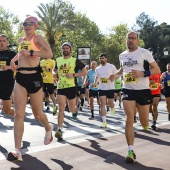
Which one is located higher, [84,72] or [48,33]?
[48,33]

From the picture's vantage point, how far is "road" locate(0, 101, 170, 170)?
5.13 metres

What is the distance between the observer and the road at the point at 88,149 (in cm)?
513

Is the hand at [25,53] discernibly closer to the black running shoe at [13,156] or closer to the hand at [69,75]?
the black running shoe at [13,156]

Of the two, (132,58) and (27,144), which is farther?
(27,144)

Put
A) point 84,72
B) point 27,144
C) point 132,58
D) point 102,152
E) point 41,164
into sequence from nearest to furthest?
point 41,164, point 132,58, point 102,152, point 27,144, point 84,72

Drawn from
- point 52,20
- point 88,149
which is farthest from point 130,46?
point 52,20

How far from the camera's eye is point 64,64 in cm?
754

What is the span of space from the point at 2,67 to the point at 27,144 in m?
1.62

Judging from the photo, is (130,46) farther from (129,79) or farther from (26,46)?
(26,46)

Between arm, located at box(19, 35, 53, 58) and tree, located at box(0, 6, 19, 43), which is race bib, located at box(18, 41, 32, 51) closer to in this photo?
A: arm, located at box(19, 35, 53, 58)

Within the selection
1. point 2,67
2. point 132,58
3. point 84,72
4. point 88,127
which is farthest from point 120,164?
point 88,127

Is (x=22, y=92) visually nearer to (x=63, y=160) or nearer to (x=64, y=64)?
(x=63, y=160)

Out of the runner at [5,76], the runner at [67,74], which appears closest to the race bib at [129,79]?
the runner at [67,74]

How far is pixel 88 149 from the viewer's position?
6.28 metres
